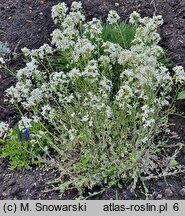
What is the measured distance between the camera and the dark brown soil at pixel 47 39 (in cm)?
A: 347

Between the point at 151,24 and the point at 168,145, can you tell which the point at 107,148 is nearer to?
the point at 168,145

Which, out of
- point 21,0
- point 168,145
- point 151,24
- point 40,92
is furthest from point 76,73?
point 21,0

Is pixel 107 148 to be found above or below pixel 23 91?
below

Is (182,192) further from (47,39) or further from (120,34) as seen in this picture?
(47,39)

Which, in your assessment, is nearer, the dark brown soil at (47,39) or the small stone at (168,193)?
the small stone at (168,193)

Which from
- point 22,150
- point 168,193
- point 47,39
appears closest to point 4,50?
point 47,39

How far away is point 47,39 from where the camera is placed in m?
4.89

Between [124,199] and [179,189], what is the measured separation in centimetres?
41

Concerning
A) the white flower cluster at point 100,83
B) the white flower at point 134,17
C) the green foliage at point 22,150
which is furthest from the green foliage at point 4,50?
the white flower at point 134,17

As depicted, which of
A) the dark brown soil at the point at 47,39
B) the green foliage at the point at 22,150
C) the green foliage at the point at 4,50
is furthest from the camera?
the green foliage at the point at 4,50

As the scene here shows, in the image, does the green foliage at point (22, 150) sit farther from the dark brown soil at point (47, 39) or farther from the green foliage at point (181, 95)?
the green foliage at point (181, 95)

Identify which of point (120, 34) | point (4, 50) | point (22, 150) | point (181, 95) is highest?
point (120, 34)

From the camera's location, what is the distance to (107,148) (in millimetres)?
3736

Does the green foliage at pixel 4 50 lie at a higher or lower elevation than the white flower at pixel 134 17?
lower
